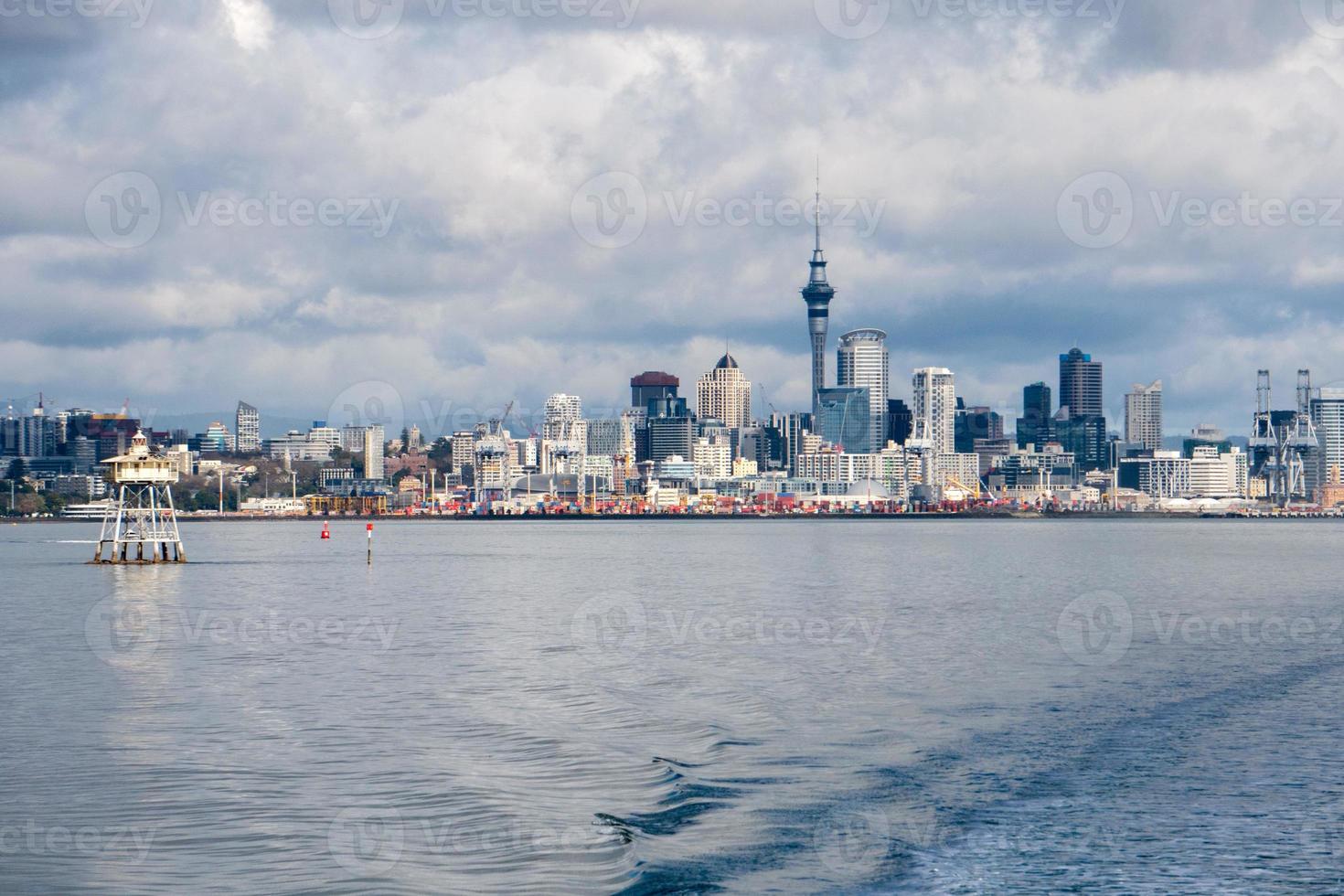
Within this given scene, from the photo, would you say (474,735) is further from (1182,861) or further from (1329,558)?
(1329,558)

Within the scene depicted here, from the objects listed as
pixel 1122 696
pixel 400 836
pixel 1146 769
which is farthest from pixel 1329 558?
pixel 400 836

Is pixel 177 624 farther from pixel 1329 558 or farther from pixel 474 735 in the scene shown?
pixel 1329 558

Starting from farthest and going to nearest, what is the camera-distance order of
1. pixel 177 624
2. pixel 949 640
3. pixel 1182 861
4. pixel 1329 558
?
pixel 1329 558 < pixel 177 624 < pixel 949 640 < pixel 1182 861

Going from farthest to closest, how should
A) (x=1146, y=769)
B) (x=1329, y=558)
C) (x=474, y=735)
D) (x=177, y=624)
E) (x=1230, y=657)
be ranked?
(x=1329, y=558) < (x=177, y=624) < (x=1230, y=657) < (x=474, y=735) < (x=1146, y=769)

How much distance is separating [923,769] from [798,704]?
31.6 feet

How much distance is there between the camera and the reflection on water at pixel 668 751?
25.0 metres

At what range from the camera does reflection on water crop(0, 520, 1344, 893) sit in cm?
2497

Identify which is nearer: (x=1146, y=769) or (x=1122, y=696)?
(x=1146, y=769)

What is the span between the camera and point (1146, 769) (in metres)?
32.9

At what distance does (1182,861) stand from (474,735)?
60.3 feet

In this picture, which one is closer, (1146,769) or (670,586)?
(1146,769)

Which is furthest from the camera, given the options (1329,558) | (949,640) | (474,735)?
(1329,558)

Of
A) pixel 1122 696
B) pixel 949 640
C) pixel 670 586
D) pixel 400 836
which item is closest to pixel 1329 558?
pixel 670 586

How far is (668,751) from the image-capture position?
3534 centimetres
